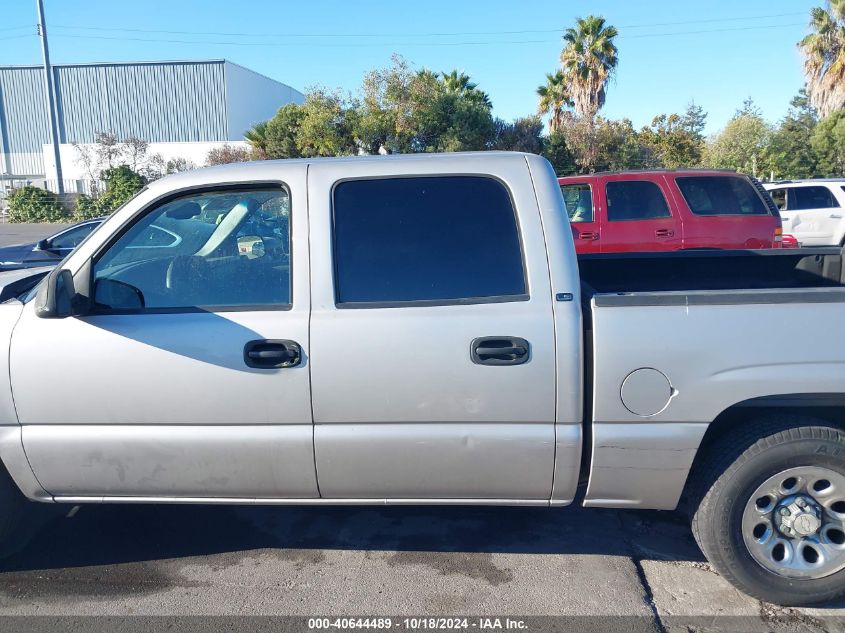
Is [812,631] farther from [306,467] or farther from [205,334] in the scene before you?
[205,334]

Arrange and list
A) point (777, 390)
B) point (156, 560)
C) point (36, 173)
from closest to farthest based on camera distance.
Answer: point (777, 390) → point (156, 560) → point (36, 173)

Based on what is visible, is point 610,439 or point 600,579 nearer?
point 610,439

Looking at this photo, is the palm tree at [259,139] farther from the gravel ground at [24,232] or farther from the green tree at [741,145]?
the green tree at [741,145]

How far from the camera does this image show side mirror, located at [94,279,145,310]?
3.05m

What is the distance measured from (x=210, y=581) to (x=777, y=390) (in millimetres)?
2754

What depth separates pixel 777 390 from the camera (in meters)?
2.79

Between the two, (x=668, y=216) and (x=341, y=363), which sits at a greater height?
(x=668, y=216)

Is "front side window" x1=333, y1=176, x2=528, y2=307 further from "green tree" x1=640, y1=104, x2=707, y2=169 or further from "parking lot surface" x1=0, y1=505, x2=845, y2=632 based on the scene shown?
"green tree" x1=640, y1=104, x2=707, y2=169

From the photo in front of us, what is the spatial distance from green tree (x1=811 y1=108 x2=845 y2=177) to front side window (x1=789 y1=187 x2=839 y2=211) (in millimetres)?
19844

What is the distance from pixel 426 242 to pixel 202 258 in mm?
1133

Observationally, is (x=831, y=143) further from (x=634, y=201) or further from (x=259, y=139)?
(x=634, y=201)

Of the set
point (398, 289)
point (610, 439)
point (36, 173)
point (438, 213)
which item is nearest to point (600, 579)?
point (610, 439)

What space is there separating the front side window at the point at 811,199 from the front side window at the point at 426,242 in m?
13.5

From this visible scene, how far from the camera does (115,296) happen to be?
3072 mm
